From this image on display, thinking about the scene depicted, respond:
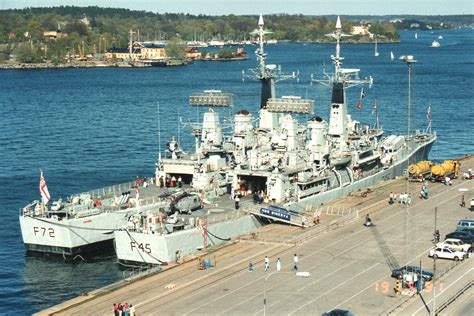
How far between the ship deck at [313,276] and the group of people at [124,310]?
4.36 ft

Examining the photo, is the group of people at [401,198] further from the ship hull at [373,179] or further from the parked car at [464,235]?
the parked car at [464,235]

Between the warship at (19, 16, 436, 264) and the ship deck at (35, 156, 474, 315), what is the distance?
249 centimetres

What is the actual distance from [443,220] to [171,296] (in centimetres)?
2568

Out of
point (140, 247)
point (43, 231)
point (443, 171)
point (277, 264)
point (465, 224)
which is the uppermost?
point (443, 171)

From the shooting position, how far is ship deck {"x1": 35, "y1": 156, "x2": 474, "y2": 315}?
4516 centimetres

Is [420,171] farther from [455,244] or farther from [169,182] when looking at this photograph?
[455,244]

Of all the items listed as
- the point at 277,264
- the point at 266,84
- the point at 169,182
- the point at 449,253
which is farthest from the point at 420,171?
the point at 277,264

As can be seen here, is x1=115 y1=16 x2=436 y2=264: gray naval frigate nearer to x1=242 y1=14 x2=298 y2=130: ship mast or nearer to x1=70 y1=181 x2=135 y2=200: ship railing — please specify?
x1=242 y1=14 x2=298 y2=130: ship mast

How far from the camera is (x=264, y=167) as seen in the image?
69.3 m

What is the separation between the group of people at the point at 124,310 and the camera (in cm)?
4334

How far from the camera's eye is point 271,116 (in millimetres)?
80500

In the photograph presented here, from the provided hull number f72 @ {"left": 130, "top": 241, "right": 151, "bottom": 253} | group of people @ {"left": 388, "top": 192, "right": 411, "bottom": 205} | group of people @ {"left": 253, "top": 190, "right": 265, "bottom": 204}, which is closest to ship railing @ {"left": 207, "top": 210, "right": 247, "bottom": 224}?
group of people @ {"left": 253, "top": 190, "right": 265, "bottom": 204}

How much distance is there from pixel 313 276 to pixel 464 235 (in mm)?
12027

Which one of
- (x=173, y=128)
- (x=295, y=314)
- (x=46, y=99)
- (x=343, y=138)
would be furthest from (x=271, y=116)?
(x=46, y=99)
